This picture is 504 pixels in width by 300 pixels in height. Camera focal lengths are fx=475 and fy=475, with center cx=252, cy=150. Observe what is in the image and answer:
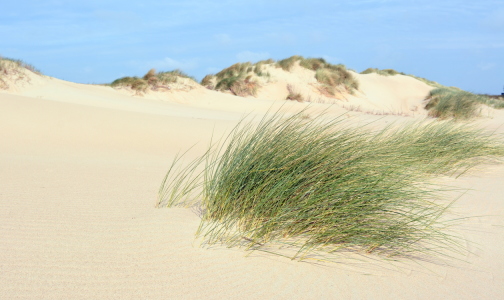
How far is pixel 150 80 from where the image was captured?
16984mm

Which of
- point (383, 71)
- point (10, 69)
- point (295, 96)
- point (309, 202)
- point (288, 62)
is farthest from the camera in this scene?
point (383, 71)

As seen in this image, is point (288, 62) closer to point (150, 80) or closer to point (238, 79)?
point (238, 79)

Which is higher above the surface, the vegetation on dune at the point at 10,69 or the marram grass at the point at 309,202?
the vegetation on dune at the point at 10,69

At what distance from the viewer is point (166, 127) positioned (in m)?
9.41

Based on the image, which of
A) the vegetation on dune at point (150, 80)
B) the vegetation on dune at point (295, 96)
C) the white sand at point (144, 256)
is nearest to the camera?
the white sand at point (144, 256)

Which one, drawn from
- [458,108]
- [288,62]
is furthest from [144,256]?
[288,62]

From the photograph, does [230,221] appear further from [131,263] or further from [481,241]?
[481,241]

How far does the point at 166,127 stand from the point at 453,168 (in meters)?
5.34

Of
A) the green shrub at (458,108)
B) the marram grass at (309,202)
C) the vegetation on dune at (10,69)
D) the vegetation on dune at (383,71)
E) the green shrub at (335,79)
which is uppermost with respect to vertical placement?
the vegetation on dune at (383,71)

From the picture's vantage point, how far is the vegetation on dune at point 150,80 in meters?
16.7

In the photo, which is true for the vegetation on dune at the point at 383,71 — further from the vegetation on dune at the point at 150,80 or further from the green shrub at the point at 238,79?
the vegetation on dune at the point at 150,80

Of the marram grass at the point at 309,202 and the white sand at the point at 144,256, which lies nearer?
the white sand at the point at 144,256

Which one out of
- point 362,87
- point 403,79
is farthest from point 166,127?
point 403,79

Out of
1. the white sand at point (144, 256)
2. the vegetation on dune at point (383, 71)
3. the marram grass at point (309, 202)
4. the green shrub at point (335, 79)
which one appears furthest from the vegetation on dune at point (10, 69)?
the vegetation on dune at point (383, 71)
